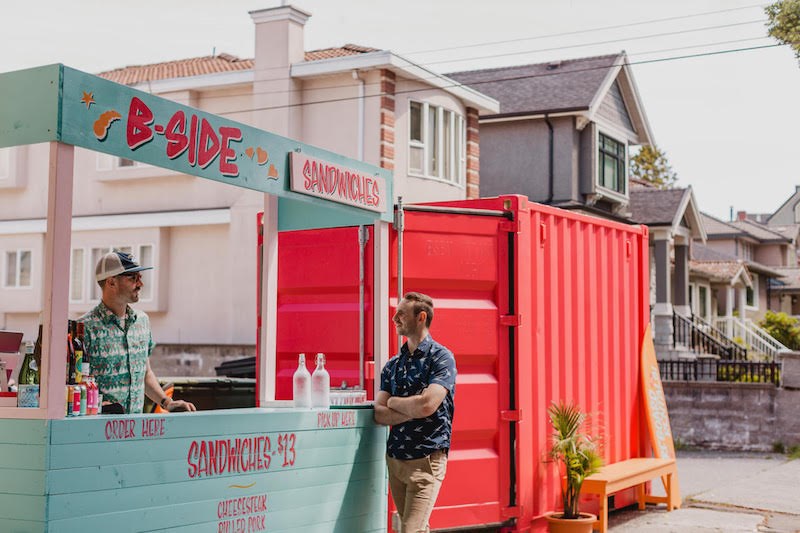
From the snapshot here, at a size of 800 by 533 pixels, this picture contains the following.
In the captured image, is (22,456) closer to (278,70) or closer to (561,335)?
(561,335)

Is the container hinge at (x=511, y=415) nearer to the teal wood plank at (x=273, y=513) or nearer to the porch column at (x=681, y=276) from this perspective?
the teal wood plank at (x=273, y=513)

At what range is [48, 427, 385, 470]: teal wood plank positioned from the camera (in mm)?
4766

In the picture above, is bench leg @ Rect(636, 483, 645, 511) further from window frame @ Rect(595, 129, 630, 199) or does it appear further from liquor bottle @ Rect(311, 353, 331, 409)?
window frame @ Rect(595, 129, 630, 199)

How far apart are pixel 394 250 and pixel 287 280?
3.88ft

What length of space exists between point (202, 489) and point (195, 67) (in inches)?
900

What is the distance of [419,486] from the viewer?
6414mm

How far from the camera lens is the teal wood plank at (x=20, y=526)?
15.2ft

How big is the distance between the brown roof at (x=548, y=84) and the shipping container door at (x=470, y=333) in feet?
66.8

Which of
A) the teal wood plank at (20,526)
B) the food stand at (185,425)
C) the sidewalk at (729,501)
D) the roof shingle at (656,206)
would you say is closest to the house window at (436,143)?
the roof shingle at (656,206)

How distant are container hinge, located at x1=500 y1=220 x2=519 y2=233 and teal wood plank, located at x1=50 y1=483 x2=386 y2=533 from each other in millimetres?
2585

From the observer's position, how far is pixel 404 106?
2380 cm

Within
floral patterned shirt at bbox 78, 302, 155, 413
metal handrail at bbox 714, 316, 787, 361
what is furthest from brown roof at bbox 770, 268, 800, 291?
floral patterned shirt at bbox 78, 302, 155, 413

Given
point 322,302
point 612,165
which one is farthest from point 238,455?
point 612,165


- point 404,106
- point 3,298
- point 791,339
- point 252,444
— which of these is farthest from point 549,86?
point 252,444
